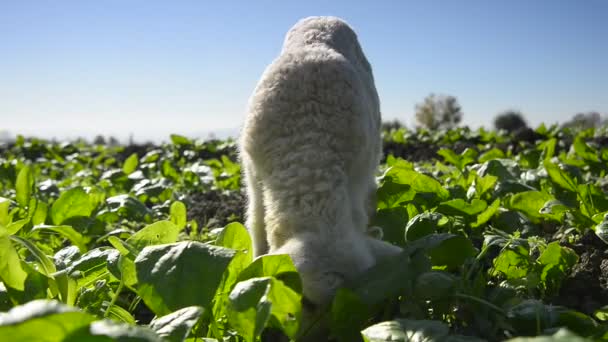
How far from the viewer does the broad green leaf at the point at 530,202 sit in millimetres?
3336

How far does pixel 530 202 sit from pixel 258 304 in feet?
7.23

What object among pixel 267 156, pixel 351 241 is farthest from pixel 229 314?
pixel 267 156

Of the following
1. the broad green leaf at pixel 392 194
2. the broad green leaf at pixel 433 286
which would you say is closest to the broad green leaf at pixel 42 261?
the broad green leaf at pixel 433 286

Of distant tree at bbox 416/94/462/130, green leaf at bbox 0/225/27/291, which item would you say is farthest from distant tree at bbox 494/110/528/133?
green leaf at bbox 0/225/27/291

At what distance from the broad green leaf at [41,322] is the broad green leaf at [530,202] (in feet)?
8.92

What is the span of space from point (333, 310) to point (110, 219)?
8.53 ft

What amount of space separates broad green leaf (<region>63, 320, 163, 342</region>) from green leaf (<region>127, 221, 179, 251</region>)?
3.47 ft

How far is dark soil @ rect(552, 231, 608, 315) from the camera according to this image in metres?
2.37

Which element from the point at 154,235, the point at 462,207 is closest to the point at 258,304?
the point at 154,235

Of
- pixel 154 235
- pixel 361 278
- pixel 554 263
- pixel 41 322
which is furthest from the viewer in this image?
pixel 554 263

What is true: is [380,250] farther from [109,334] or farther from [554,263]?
[109,334]

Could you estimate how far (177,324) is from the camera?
158cm

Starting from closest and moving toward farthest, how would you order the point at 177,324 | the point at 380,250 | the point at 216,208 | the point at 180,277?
the point at 177,324, the point at 180,277, the point at 380,250, the point at 216,208

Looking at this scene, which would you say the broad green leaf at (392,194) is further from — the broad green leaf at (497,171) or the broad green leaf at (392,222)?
the broad green leaf at (497,171)
